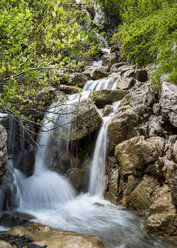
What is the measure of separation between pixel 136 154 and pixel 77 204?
140 inches

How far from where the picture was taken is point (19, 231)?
4906mm

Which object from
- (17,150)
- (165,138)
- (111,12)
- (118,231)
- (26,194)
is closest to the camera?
(118,231)

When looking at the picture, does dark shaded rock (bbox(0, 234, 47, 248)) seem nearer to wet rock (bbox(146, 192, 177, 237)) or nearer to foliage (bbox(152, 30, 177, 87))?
wet rock (bbox(146, 192, 177, 237))

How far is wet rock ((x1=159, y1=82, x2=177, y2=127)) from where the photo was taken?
27.7 ft

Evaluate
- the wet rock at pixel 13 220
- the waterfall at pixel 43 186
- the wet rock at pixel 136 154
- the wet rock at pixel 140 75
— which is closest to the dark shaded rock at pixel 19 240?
the wet rock at pixel 13 220

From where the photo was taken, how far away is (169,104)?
859cm

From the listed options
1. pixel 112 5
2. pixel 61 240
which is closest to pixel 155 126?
pixel 61 240

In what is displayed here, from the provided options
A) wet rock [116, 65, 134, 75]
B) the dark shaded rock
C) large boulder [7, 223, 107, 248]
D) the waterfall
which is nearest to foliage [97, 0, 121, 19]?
wet rock [116, 65, 134, 75]

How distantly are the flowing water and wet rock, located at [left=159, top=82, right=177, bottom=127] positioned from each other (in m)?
3.10

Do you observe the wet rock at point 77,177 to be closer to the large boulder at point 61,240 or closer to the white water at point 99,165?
the white water at point 99,165

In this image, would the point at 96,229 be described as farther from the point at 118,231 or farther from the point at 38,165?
the point at 38,165

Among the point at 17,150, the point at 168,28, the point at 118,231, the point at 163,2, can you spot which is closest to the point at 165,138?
the point at 118,231

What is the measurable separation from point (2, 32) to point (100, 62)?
21.5m

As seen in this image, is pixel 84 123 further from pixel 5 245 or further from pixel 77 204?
pixel 5 245
